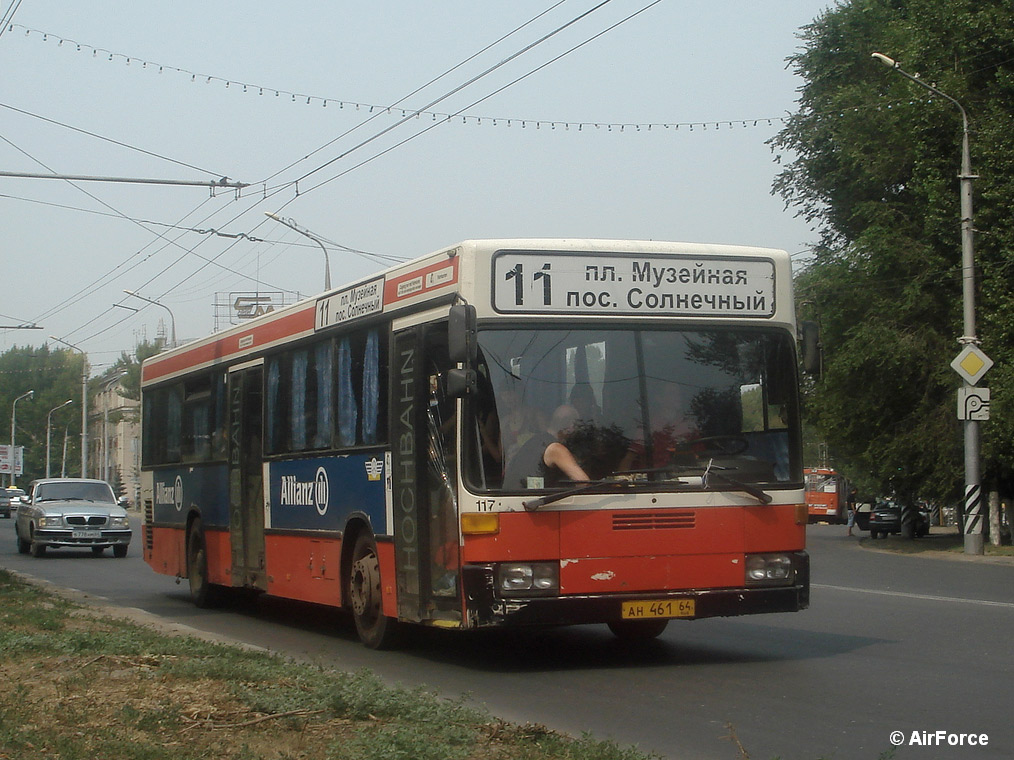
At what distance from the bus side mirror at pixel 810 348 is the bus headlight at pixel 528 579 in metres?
2.65

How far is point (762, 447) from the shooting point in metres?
10.7

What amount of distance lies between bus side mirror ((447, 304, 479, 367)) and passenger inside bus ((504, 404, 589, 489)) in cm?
79

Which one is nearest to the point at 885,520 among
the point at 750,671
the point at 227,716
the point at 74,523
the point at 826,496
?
the point at 826,496

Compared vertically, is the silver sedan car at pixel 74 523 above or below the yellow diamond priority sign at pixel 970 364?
below

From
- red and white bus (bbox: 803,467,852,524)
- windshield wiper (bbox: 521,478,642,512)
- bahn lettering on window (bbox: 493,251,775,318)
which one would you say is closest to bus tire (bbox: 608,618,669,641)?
windshield wiper (bbox: 521,478,642,512)

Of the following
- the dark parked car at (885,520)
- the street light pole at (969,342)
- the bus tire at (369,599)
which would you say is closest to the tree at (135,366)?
the dark parked car at (885,520)

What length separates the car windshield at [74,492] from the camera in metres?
33.6

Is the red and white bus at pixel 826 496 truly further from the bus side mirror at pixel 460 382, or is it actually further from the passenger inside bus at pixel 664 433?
the bus side mirror at pixel 460 382

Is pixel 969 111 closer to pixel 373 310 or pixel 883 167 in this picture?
pixel 883 167

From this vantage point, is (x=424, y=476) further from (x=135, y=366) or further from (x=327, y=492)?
(x=135, y=366)

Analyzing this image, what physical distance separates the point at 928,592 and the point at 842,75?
2499 cm

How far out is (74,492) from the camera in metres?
33.9

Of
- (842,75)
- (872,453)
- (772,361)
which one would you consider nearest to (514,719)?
(772,361)

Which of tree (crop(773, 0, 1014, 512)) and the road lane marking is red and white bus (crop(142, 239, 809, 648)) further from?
tree (crop(773, 0, 1014, 512))
